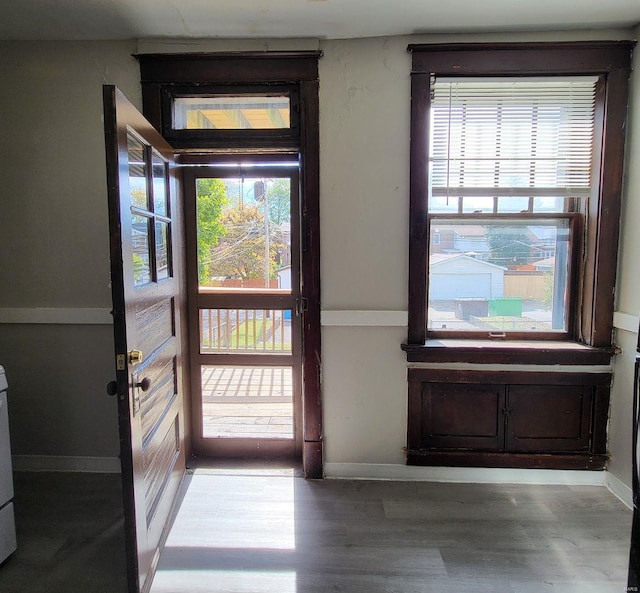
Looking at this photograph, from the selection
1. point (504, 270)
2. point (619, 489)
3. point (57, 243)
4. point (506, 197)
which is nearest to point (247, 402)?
point (57, 243)

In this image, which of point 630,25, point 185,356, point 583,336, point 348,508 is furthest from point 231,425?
point 630,25

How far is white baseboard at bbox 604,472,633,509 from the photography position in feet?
6.78

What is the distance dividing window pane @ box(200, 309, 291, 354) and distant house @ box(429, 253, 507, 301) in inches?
38.7

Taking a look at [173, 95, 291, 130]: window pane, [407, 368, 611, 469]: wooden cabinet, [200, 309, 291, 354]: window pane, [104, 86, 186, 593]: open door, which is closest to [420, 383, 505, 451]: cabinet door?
[407, 368, 611, 469]: wooden cabinet

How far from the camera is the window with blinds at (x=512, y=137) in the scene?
2.15 meters

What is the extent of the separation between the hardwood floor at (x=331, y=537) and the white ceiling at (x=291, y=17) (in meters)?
2.54

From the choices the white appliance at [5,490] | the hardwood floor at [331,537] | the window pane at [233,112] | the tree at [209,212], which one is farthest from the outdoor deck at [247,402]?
the window pane at [233,112]

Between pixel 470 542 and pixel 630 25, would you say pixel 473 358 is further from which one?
pixel 630 25

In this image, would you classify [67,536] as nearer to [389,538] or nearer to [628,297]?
Answer: [389,538]

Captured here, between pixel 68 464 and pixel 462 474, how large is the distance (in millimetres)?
2437

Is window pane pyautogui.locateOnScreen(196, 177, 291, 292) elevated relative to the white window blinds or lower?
lower

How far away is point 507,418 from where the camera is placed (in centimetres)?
227

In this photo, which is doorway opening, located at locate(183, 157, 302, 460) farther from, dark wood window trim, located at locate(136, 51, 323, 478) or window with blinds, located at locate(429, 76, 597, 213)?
window with blinds, located at locate(429, 76, 597, 213)

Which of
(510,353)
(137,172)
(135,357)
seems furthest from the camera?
(510,353)
